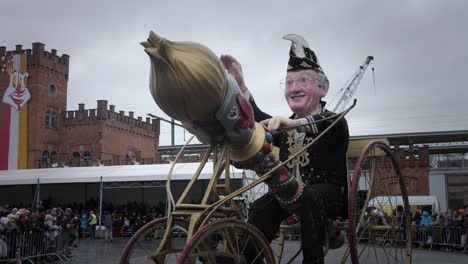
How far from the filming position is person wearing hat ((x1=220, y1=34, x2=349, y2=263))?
4.60 meters

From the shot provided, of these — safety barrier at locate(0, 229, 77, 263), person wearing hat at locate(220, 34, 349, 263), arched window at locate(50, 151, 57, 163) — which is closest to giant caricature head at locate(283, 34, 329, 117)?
person wearing hat at locate(220, 34, 349, 263)

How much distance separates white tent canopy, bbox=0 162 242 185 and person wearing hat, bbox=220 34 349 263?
→ 1539 cm

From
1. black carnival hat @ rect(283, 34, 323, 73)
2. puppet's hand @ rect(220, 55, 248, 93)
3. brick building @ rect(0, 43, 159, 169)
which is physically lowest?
puppet's hand @ rect(220, 55, 248, 93)

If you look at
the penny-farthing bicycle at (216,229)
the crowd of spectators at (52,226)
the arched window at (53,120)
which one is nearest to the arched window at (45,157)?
the arched window at (53,120)

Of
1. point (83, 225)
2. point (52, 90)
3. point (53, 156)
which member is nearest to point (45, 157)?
point (53, 156)

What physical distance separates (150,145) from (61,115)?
10806 millimetres

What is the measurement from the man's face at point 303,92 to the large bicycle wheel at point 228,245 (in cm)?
157

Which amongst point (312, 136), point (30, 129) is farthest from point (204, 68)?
point (30, 129)

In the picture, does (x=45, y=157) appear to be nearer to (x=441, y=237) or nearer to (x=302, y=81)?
(x=441, y=237)

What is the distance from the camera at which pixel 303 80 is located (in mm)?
4988

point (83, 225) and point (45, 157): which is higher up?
point (45, 157)

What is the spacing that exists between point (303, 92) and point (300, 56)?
0.38 meters

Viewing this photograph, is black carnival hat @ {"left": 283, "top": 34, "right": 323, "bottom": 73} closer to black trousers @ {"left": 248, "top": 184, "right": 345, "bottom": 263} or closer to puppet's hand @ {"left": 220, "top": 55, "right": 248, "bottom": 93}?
puppet's hand @ {"left": 220, "top": 55, "right": 248, "bottom": 93}

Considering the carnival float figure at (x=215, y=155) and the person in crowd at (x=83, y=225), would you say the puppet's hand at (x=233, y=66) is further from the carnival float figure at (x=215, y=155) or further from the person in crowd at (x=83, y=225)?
the person in crowd at (x=83, y=225)
